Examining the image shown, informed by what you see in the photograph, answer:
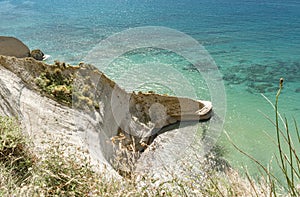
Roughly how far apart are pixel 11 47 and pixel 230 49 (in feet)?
46.4

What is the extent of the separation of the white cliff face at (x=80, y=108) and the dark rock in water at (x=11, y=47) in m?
4.12

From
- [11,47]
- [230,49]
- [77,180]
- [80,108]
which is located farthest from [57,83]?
[230,49]

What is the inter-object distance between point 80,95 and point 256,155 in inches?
203

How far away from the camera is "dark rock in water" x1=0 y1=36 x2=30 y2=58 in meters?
8.41

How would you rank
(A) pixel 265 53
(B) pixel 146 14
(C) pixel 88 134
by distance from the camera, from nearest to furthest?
(C) pixel 88 134
(A) pixel 265 53
(B) pixel 146 14

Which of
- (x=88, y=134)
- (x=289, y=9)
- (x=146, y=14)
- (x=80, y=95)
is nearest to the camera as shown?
(x=88, y=134)

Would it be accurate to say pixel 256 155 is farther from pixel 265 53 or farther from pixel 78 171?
pixel 265 53

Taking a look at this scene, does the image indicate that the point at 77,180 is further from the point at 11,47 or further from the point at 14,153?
the point at 11,47

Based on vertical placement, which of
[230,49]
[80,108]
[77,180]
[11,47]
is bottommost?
[230,49]

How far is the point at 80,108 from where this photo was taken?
5082mm

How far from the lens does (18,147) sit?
123 inches

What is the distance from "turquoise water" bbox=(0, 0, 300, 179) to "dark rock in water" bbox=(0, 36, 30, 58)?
412 centimetres

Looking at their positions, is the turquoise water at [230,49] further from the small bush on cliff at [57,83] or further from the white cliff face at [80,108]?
the small bush on cliff at [57,83]

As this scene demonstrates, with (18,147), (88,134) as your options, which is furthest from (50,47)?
(18,147)
